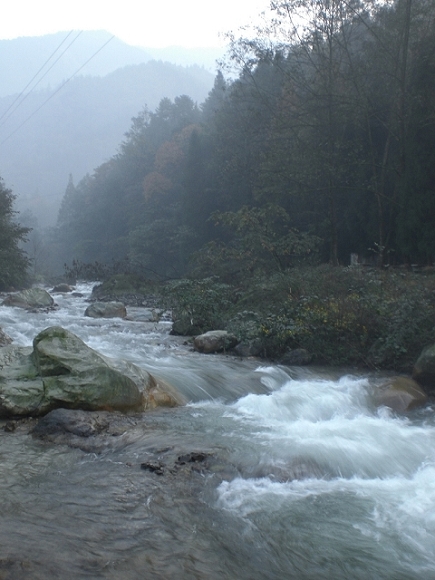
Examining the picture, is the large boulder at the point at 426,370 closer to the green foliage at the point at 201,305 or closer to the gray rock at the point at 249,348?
the gray rock at the point at 249,348

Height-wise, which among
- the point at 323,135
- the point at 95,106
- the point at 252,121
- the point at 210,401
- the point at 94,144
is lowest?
the point at 210,401

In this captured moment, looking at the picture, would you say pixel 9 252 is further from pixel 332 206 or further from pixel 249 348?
pixel 249 348

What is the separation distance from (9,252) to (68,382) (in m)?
21.6

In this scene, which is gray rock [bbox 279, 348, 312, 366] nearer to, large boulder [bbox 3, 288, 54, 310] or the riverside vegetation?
the riverside vegetation

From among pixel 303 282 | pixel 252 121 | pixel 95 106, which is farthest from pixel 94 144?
pixel 303 282

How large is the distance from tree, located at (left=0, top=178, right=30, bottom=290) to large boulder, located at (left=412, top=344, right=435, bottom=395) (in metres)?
20.9

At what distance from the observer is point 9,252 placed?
1046 inches

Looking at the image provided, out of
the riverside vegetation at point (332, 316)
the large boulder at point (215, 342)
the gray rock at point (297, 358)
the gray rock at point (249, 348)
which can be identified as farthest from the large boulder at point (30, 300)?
the gray rock at point (297, 358)

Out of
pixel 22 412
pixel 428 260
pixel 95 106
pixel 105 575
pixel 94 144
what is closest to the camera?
pixel 105 575

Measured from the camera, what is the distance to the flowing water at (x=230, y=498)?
366cm

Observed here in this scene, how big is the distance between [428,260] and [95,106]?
19806 cm

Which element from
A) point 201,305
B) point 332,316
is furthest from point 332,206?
point 332,316

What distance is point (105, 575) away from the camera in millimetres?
3369

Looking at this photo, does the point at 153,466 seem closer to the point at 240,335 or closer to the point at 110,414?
the point at 110,414
